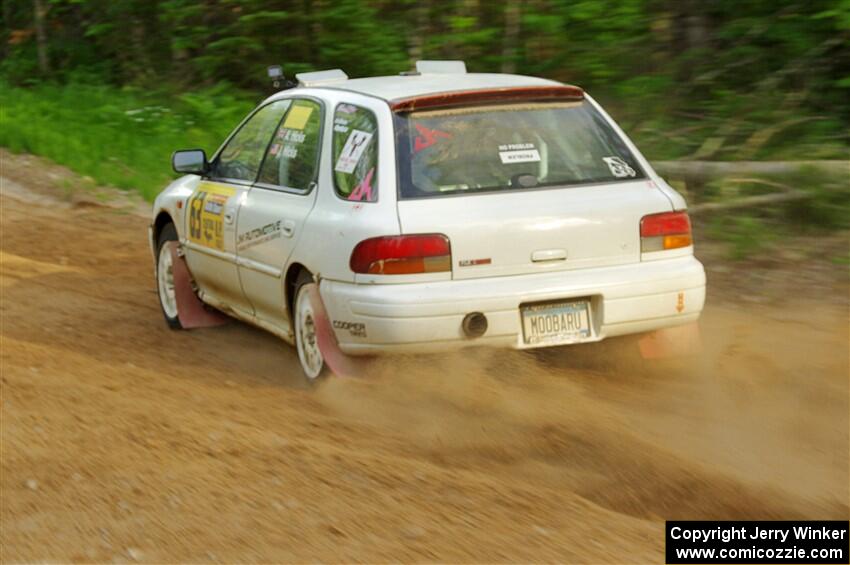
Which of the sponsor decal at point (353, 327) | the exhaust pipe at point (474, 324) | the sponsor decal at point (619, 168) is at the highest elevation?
the sponsor decal at point (619, 168)

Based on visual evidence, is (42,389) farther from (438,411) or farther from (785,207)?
(785,207)

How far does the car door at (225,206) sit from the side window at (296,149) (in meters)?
0.15

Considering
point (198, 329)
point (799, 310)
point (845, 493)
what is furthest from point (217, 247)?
point (845, 493)

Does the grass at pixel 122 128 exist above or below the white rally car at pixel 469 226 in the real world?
below

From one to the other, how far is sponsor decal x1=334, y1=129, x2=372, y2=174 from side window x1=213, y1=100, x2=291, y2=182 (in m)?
1.06

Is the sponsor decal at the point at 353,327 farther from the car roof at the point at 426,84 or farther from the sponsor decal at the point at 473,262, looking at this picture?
the car roof at the point at 426,84

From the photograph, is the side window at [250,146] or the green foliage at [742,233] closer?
the side window at [250,146]

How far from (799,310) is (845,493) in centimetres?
358

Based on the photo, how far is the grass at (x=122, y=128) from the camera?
15.2 meters

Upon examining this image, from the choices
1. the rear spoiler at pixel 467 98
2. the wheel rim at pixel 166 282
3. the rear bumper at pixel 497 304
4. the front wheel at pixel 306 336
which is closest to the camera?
the rear bumper at pixel 497 304

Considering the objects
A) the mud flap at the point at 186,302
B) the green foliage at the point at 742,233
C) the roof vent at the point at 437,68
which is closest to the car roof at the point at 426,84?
the roof vent at the point at 437,68

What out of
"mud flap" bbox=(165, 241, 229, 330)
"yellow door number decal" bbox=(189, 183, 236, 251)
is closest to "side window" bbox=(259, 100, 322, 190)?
"yellow door number decal" bbox=(189, 183, 236, 251)

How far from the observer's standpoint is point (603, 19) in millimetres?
14602

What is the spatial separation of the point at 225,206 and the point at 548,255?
2.47m
